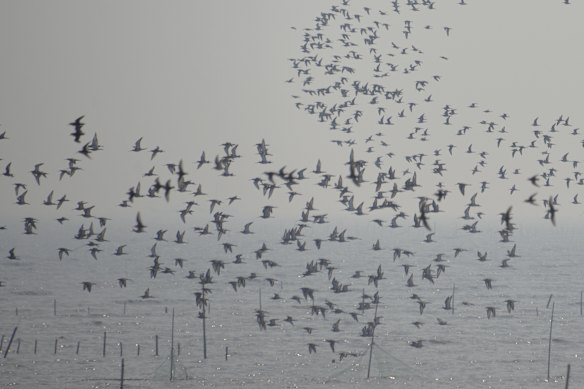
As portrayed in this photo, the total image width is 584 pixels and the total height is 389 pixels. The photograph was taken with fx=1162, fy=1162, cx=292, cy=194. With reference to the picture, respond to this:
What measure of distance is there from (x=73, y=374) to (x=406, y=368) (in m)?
28.4

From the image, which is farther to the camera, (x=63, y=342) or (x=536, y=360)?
(x=63, y=342)

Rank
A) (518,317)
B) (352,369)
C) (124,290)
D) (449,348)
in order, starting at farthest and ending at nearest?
(124,290), (518,317), (449,348), (352,369)

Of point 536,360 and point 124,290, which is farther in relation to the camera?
point 124,290

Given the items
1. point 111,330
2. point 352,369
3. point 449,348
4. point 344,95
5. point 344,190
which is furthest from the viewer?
point 111,330

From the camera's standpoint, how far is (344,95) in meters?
82.9

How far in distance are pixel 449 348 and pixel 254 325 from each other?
26245 mm

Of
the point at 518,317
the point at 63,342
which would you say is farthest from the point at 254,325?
the point at 518,317

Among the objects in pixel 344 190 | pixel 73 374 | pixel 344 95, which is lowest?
pixel 73 374

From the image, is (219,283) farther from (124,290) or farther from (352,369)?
(352,369)

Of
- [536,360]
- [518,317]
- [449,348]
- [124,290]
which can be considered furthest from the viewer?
[124,290]

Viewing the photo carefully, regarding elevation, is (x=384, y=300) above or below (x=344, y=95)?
below

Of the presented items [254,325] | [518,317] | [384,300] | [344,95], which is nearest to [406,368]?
[344,95]

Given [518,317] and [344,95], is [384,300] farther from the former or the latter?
[344,95]

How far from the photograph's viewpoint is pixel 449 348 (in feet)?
381
